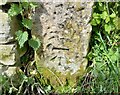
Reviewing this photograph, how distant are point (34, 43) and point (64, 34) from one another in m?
0.19

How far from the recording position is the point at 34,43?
2.26 meters

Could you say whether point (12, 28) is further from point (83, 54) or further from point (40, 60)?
point (83, 54)

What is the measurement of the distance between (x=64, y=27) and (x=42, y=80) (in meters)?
0.39

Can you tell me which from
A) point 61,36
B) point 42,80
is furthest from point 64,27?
point 42,80

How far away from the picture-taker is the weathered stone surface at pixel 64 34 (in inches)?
86.6

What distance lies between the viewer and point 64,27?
2.24 metres

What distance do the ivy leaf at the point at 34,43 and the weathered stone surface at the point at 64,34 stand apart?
4 cm

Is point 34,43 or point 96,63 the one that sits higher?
point 34,43

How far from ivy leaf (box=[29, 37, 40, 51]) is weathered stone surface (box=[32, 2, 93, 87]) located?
1.7 inches

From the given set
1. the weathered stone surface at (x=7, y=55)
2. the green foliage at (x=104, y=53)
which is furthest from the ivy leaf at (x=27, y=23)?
the green foliage at (x=104, y=53)

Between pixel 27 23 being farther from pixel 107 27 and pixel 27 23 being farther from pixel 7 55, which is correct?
pixel 107 27

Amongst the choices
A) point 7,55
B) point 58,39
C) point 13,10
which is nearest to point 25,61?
point 7,55

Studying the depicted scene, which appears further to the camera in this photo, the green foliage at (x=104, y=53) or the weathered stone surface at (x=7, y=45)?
the green foliage at (x=104, y=53)

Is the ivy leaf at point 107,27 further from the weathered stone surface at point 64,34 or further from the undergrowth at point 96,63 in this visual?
the weathered stone surface at point 64,34
